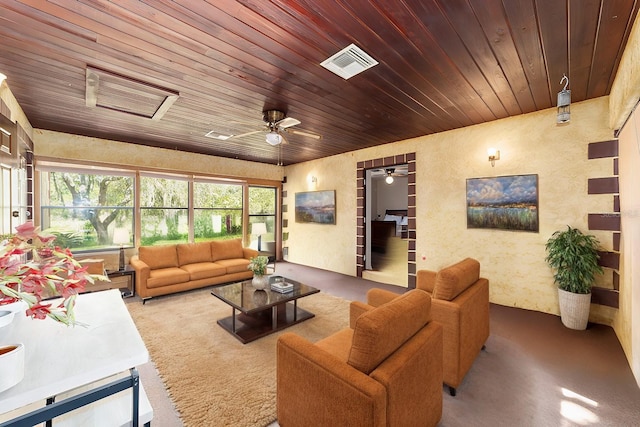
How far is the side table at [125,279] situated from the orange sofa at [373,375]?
3851 mm

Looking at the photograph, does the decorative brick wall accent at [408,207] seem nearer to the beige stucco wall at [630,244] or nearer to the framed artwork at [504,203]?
the framed artwork at [504,203]

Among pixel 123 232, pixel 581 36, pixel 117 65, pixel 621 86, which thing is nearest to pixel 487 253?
pixel 621 86

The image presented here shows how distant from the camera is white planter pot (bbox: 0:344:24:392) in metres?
0.81

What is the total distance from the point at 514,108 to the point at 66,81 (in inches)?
196

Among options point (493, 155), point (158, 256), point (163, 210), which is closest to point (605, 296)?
point (493, 155)

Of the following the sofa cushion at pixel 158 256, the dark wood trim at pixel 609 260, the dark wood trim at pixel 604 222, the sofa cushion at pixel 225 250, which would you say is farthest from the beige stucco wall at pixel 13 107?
the dark wood trim at pixel 609 260

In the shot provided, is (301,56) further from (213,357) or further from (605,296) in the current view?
(605,296)

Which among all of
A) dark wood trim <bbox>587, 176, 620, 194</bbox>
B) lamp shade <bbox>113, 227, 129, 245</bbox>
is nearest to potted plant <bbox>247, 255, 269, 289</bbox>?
lamp shade <bbox>113, 227, 129, 245</bbox>

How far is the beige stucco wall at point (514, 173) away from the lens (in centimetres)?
316

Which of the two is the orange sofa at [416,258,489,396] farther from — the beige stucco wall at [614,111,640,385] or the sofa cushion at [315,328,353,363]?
the beige stucco wall at [614,111,640,385]

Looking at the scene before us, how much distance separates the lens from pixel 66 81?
256 cm

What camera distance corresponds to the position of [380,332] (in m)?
1.30

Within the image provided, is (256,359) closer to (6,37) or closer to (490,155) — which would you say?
(6,37)

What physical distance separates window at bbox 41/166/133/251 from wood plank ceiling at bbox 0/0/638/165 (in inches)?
42.4
